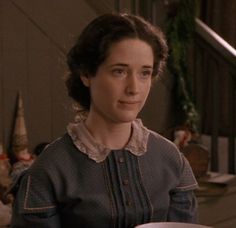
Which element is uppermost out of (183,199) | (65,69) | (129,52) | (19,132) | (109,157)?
(129,52)

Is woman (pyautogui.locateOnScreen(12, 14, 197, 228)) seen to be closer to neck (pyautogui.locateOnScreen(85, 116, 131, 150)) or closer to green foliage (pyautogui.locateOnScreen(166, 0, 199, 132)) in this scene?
neck (pyautogui.locateOnScreen(85, 116, 131, 150))

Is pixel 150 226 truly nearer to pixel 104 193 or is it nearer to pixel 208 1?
pixel 104 193

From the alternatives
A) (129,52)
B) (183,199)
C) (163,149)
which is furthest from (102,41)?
(183,199)

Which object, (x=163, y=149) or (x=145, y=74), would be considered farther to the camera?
(x=163, y=149)

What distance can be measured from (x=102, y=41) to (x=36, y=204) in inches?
15.7

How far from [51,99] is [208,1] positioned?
7.79 ft

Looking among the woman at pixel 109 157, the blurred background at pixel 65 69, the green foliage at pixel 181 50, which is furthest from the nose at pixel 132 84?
the green foliage at pixel 181 50

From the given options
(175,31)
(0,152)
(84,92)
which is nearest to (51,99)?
(0,152)

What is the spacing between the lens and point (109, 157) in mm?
1550

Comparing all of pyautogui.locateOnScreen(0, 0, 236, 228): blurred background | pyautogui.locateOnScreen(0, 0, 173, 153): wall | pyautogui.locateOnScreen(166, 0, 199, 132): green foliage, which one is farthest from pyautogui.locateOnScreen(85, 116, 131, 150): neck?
pyautogui.locateOnScreen(166, 0, 199, 132): green foliage

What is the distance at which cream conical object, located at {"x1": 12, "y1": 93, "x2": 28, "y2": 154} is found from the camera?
3.59m

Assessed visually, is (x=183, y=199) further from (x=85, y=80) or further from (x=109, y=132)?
(x=85, y=80)

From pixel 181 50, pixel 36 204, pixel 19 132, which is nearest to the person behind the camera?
pixel 36 204

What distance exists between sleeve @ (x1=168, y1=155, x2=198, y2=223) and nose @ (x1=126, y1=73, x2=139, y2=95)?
0.28 meters
